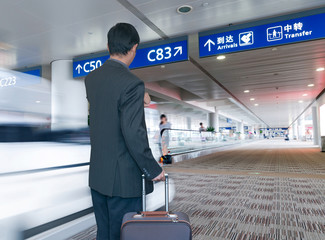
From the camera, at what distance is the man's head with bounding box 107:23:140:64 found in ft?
4.19

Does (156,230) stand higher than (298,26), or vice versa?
(298,26)

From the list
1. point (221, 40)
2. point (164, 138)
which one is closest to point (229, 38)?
point (221, 40)

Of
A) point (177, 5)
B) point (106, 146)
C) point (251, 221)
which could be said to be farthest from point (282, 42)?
point (106, 146)

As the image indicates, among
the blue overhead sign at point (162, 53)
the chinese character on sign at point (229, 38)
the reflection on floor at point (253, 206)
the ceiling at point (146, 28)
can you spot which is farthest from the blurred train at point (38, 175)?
the chinese character on sign at point (229, 38)

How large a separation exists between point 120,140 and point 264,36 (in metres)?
5.15

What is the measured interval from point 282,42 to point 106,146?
5006mm

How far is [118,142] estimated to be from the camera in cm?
119

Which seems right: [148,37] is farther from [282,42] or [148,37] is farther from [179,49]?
[282,42]

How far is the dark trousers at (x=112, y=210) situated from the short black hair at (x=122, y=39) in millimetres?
722

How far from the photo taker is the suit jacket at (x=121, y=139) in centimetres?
115

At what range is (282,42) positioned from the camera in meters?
5.14

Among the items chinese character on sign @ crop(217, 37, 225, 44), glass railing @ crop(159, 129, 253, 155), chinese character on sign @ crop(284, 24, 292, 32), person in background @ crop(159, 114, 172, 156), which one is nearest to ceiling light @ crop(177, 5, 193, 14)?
chinese character on sign @ crop(217, 37, 225, 44)

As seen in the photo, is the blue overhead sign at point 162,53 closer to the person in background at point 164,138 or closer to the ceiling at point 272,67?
the ceiling at point 272,67

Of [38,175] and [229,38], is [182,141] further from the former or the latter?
[38,175]
